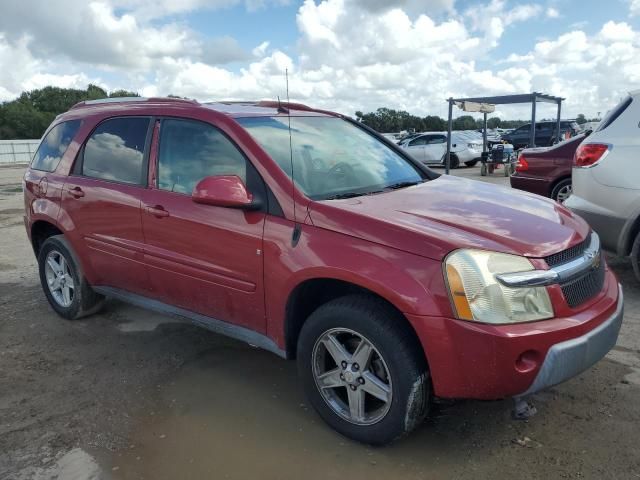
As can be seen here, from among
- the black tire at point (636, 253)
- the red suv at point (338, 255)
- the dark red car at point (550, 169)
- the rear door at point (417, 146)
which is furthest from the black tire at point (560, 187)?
the rear door at point (417, 146)

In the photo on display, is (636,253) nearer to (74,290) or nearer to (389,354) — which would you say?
(389,354)

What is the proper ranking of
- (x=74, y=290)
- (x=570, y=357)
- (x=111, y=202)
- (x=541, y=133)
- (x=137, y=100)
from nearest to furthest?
(x=570, y=357) < (x=111, y=202) < (x=137, y=100) < (x=74, y=290) < (x=541, y=133)

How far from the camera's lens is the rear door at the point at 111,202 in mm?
3855

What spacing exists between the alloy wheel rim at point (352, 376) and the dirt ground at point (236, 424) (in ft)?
0.61

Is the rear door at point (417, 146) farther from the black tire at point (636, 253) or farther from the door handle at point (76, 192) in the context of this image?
the door handle at point (76, 192)

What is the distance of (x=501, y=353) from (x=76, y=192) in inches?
134

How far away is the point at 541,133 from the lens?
95.2 feet

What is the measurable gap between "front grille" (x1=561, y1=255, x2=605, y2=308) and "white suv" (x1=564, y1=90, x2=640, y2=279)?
2.11m

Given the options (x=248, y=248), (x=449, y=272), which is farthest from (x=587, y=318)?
(x=248, y=248)

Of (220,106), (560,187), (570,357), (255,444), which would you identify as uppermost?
(220,106)

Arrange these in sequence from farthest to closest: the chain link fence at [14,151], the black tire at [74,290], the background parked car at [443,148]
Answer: the chain link fence at [14,151]
the background parked car at [443,148]
the black tire at [74,290]

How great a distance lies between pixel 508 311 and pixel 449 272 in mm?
308

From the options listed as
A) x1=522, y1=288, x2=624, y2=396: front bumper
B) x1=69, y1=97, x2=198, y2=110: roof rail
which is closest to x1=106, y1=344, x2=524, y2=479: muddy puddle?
x1=522, y1=288, x2=624, y2=396: front bumper

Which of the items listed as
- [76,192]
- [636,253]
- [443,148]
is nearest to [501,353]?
[636,253]
